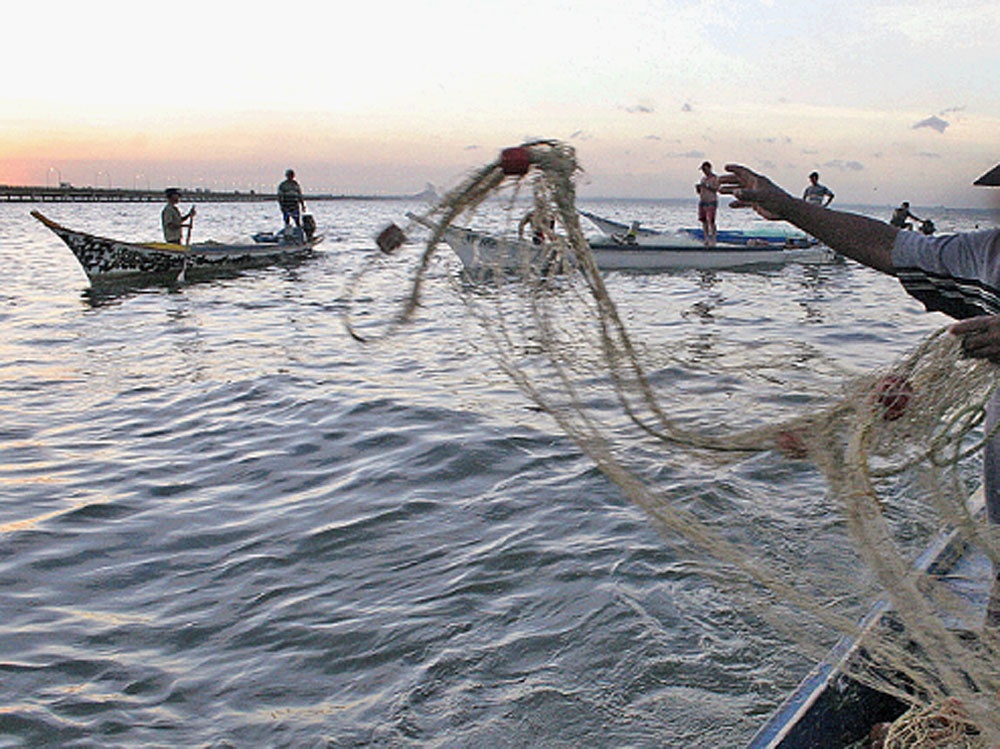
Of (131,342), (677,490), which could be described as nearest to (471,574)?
(677,490)

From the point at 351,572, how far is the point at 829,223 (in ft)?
11.0

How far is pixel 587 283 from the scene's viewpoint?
2455 millimetres

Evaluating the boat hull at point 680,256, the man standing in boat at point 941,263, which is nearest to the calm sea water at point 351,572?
the man standing in boat at point 941,263

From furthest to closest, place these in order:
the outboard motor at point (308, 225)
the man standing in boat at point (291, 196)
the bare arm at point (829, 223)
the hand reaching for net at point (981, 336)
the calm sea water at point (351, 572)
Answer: the outboard motor at point (308, 225) → the man standing in boat at point (291, 196) → the calm sea water at point (351, 572) → the bare arm at point (829, 223) → the hand reaching for net at point (981, 336)

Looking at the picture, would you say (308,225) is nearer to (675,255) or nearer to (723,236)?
(675,255)

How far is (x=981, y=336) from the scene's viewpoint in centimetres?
206

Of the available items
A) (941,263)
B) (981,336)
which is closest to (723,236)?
(941,263)

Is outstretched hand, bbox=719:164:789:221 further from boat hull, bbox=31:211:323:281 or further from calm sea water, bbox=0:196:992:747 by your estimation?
boat hull, bbox=31:211:323:281

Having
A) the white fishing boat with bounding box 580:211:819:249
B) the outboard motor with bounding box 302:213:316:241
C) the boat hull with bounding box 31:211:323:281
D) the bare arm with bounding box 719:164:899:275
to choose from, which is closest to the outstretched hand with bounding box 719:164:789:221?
the bare arm with bounding box 719:164:899:275

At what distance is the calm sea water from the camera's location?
360cm

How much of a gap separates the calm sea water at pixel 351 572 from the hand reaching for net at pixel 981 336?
1.33m

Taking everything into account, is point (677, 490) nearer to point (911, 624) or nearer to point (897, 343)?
point (911, 624)

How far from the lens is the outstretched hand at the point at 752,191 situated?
2668 mm

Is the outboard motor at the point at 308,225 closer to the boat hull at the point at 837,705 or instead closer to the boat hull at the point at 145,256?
the boat hull at the point at 145,256
